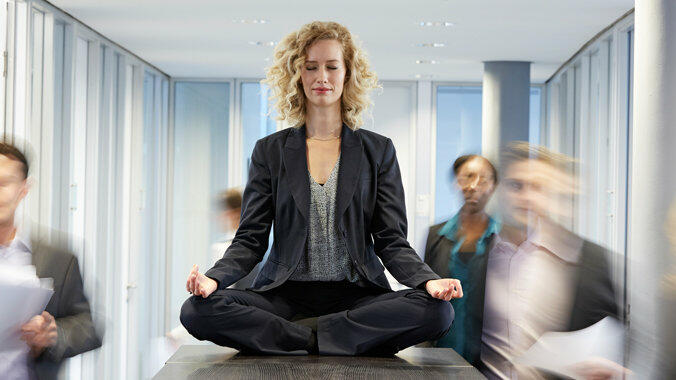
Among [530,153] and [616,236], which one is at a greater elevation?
[530,153]

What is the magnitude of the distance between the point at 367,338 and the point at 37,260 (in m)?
0.91

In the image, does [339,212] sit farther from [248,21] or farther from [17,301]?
[248,21]

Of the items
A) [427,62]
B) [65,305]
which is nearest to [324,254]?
[65,305]

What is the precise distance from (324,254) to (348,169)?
0.26 meters

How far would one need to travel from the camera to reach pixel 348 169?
2.27 metres

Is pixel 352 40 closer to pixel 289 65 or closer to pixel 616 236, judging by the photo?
pixel 289 65

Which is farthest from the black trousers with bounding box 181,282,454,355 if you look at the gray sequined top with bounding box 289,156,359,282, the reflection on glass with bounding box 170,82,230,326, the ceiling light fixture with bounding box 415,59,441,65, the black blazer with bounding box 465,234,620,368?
the reflection on glass with bounding box 170,82,230,326

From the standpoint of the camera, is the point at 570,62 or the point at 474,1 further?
the point at 570,62

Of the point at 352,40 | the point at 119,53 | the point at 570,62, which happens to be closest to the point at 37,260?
the point at 352,40

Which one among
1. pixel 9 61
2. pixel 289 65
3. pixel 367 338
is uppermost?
pixel 9 61

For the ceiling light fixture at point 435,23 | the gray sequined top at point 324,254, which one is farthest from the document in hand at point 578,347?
the ceiling light fixture at point 435,23

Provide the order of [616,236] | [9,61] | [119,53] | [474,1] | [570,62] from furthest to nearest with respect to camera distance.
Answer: [570,62], [119,53], [616,236], [474,1], [9,61]

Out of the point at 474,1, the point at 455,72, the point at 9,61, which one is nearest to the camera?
the point at 9,61

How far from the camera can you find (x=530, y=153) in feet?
7.86
